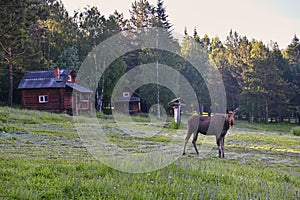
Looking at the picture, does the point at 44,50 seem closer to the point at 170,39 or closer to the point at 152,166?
the point at 170,39

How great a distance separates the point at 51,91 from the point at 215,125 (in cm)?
3148

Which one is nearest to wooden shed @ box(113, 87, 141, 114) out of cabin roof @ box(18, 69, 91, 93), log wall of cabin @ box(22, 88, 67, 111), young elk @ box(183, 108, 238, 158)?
cabin roof @ box(18, 69, 91, 93)

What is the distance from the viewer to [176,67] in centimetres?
4675

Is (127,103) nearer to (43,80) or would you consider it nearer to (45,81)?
(45,81)

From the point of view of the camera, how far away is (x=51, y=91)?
129ft

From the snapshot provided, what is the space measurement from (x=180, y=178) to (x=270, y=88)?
48.0 m

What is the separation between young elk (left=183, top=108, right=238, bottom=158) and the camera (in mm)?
11492

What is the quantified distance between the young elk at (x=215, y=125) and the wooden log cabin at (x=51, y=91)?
92.0 feet

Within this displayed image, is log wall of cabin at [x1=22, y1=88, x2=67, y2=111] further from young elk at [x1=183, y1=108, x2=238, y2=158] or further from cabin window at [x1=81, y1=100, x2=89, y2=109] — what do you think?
young elk at [x1=183, y1=108, x2=238, y2=158]

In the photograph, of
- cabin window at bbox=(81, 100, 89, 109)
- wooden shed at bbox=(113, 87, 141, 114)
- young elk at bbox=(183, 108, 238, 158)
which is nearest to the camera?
young elk at bbox=(183, 108, 238, 158)

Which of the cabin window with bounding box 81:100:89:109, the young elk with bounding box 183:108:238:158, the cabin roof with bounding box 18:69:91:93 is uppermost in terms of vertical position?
the cabin roof with bounding box 18:69:91:93

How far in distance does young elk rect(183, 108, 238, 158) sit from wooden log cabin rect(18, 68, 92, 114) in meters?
28.0

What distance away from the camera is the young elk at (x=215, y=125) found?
11.5 meters

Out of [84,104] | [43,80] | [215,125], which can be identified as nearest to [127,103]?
[84,104]
